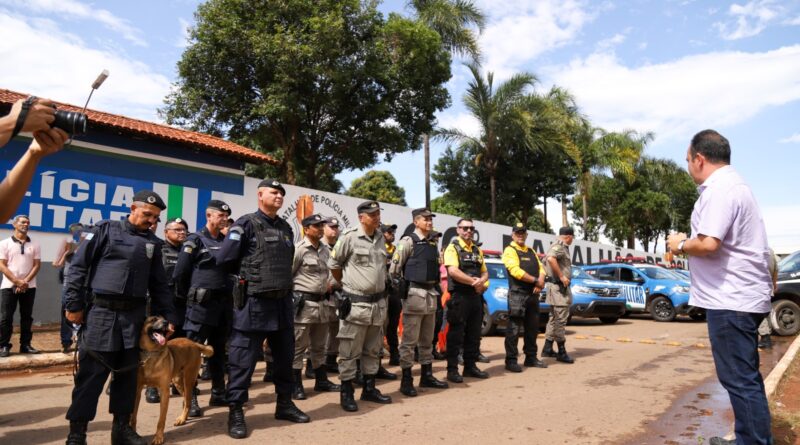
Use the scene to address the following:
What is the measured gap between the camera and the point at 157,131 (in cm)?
1204

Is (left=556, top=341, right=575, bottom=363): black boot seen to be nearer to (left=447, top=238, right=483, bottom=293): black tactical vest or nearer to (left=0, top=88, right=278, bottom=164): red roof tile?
(left=447, top=238, right=483, bottom=293): black tactical vest

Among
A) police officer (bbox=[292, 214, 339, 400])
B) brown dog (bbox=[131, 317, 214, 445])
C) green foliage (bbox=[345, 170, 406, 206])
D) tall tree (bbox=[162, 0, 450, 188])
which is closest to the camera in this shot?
brown dog (bbox=[131, 317, 214, 445])

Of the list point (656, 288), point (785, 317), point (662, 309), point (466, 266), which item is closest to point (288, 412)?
point (466, 266)

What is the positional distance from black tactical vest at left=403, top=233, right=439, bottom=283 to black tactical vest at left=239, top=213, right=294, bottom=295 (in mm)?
1760

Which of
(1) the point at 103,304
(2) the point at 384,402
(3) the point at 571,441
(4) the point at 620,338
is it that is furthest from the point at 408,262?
(4) the point at 620,338

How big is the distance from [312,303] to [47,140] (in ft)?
12.7

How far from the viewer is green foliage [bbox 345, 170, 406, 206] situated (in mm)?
46984

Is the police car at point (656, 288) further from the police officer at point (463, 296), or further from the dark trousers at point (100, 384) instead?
the dark trousers at point (100, 384)

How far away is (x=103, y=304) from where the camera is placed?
13.1 feet

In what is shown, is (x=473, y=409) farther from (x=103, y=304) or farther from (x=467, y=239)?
(x=103, y=304)

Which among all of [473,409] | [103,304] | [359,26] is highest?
[359,26]

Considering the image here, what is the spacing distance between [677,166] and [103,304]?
46.1 m

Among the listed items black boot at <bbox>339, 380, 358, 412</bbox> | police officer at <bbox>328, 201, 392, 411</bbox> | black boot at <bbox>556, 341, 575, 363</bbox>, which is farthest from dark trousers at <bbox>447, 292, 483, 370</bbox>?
black boot at <bbox>556, 341, 575, 363</bbox>

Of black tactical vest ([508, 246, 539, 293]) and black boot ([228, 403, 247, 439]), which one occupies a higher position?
black tactical vest ([508, 246, 539, 293])
